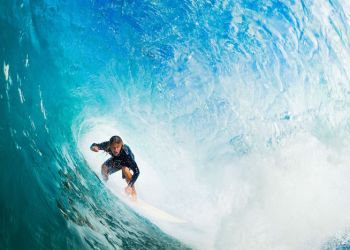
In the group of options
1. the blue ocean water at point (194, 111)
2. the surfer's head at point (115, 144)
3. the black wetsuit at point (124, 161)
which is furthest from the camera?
the black wetsuit at point (124, 161)

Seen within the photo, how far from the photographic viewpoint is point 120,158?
7.33 m

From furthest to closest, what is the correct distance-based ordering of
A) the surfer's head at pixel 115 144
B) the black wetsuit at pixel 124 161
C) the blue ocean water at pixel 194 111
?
the black wetsuit at pixel 124 161 → the blue ocean water at pixel 194 111 → the surfer's head at pixel 115 144

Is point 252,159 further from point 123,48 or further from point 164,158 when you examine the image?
point 123,48

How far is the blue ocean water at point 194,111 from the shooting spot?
7137 millimetres

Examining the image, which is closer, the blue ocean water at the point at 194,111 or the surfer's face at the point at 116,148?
the surfer's face at the point at 116,148

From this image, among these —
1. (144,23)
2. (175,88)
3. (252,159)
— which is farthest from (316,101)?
(144,23)

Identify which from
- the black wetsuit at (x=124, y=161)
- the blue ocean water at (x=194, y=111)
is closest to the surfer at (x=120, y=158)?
the black wetsuit at (x=124, y=161)

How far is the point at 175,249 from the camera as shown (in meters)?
10.2

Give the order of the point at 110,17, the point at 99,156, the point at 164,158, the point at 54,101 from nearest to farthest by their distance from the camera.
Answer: the point at 54,101 < the point at 110,17 < the point at 99,156 < the point at 164,158

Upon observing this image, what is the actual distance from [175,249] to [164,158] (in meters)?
4.09

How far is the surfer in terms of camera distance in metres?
6.89

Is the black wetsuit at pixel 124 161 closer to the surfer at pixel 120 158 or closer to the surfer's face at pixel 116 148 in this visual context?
the surfer at pixel 120 158

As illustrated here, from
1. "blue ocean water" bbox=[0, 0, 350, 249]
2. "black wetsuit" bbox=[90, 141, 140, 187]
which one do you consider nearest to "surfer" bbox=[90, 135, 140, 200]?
"black wetsuit" bbox=[90, 141, 140, 187]

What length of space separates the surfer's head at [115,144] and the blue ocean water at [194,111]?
162cm
